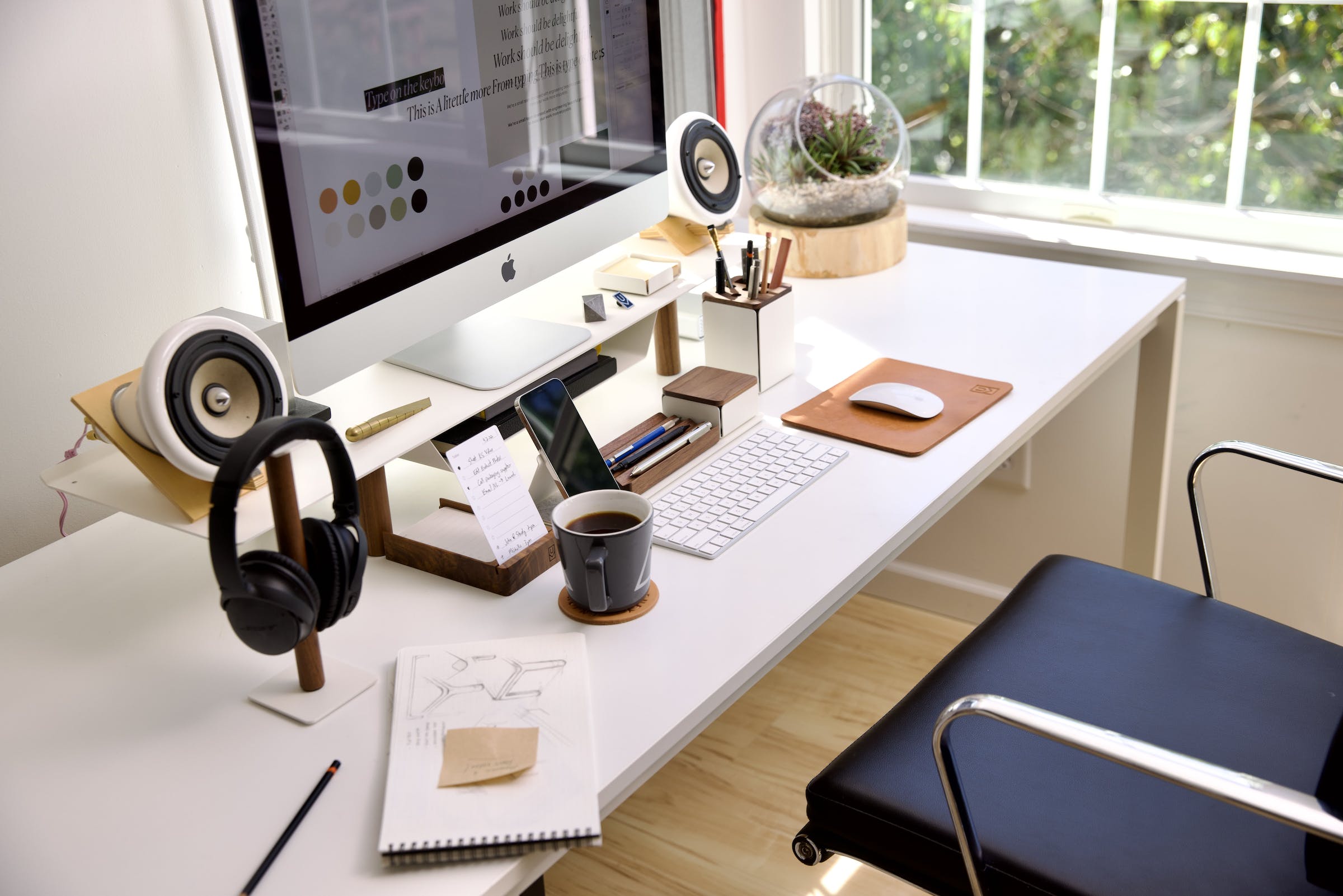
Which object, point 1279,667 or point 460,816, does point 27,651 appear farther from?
point 1279,667

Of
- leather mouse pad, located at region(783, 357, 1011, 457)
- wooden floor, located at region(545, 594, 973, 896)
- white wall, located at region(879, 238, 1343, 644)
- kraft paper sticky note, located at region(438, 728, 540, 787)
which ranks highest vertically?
leather mouse pad, located at region(783, 357, 1011, 457)

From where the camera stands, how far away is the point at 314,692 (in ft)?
3.45

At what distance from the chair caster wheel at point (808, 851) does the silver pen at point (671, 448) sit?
44 cm

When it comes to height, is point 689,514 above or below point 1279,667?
above

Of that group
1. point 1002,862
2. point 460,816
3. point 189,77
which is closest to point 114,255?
point 189,77

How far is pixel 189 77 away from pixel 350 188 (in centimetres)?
50

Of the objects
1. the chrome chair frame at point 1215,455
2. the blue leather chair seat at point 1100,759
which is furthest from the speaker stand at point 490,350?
the chrome chair frame at point 1215,455

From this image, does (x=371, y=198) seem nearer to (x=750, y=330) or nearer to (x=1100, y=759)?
(x=750, y=330)

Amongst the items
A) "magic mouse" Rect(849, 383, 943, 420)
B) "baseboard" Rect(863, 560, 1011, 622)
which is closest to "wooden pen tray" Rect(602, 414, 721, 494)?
"magic mouse" Rect(849, 383, 943, 420)

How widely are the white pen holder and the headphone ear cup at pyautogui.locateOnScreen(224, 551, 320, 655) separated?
75 cm

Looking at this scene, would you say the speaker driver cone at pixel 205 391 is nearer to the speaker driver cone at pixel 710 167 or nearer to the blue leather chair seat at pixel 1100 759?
the blue leather chair seat at pixel 1100 759

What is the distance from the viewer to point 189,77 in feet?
4.99

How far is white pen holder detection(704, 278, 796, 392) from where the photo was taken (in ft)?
5.05

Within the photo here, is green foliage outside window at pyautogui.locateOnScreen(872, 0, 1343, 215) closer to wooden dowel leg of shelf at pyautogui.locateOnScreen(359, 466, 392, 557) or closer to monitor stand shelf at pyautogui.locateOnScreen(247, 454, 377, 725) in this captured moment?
wooden dowel leg of shelf at pyautogui.locateOnScreen(359, 466, 392, 557)
